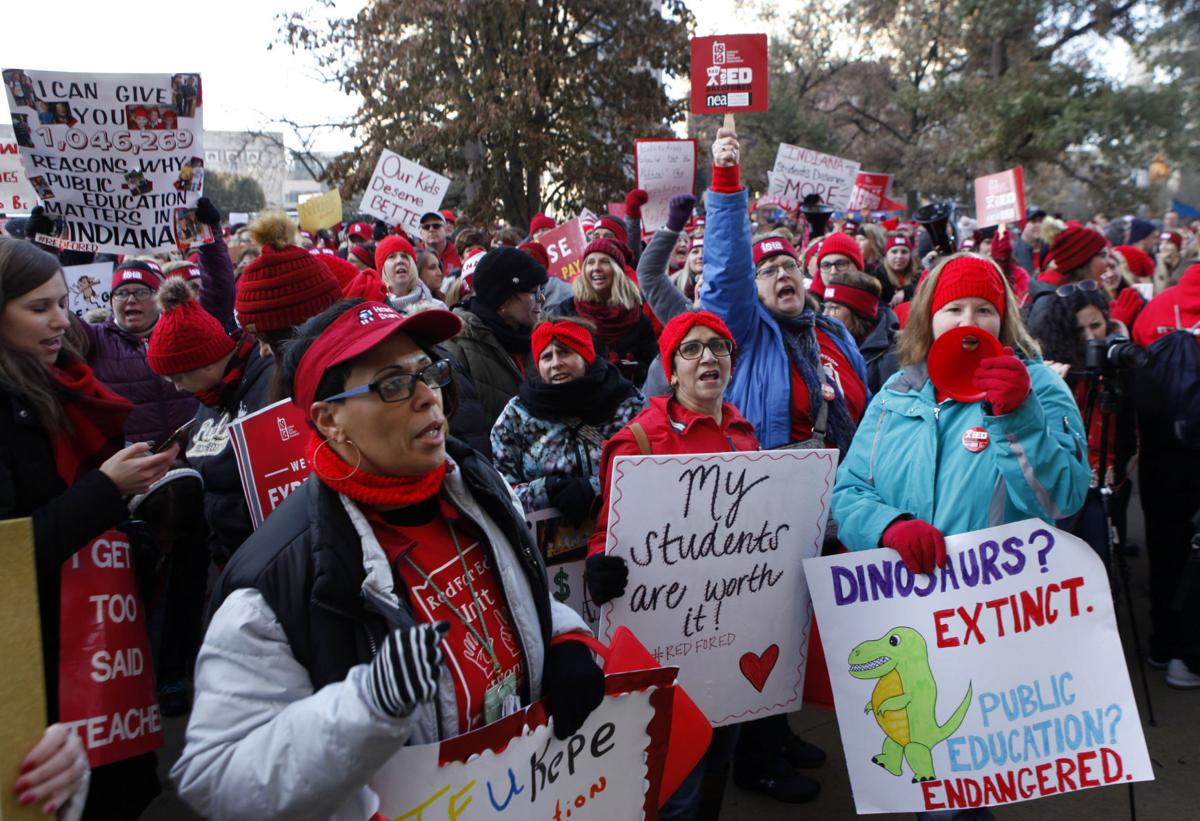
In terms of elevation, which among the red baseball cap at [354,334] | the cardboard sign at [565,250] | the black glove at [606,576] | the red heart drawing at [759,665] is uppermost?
the cardboard sign at [565,250]

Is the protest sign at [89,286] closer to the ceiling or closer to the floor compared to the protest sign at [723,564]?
closer to the ceiling

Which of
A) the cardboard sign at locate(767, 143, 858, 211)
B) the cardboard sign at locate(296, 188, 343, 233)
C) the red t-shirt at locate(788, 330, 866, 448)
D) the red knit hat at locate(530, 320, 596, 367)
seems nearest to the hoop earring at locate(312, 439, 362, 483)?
the red knit hat at locate(530, 320, 596, 367)

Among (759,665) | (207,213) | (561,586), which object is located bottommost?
(759,665)

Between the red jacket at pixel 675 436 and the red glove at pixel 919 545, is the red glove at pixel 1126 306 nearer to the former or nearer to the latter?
the red jacket at pixel 675 436

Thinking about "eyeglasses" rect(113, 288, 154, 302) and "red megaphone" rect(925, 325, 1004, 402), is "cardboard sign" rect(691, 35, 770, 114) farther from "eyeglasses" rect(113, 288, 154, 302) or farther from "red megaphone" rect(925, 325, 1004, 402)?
"eyeglasses" rect(113, 288, 154, 302)

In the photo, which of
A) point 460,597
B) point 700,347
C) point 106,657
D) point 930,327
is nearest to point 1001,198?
point 930,327

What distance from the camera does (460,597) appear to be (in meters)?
2.03

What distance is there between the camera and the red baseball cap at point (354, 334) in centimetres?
195

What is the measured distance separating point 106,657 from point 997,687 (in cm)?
249

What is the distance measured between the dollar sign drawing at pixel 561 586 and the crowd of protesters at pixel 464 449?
91 millimetres

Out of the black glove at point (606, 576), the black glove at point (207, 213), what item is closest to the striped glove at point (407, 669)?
the black glove at point (606, 576)

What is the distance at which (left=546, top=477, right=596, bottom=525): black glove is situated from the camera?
3543 mm

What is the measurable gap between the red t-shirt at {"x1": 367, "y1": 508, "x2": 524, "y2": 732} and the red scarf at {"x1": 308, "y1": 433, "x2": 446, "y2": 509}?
64 millimetres

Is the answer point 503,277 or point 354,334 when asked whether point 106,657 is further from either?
point 503,277
